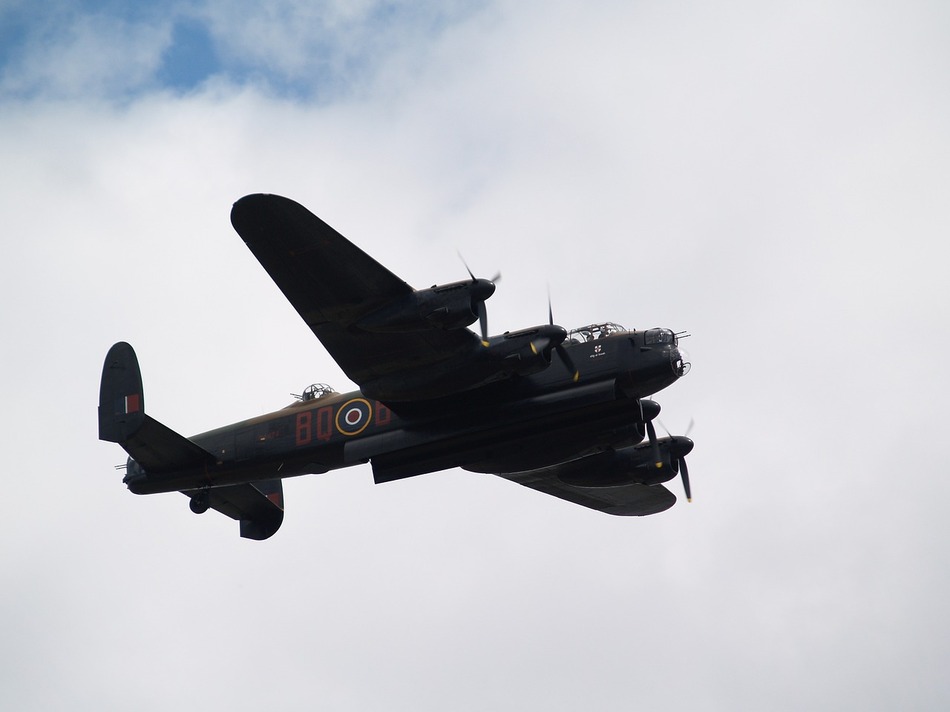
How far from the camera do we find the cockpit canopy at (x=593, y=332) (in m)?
24.7

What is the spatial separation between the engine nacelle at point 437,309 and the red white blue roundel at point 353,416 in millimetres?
3518

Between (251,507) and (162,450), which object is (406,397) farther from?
(251,507)

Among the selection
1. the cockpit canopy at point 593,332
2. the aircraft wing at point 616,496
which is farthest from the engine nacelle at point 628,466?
the cockpit canopy at point 593,332

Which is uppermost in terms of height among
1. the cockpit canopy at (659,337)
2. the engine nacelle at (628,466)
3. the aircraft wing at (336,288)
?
the aircraft wing at (336,288)

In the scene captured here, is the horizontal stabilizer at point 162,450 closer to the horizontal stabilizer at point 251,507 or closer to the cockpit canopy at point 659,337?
the horizontal stabilizer at point 251,507

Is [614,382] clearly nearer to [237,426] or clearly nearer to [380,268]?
[380,268]

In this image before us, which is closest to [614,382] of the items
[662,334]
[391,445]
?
[662,334]

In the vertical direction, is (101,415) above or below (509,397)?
above

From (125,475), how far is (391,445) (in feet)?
21.4

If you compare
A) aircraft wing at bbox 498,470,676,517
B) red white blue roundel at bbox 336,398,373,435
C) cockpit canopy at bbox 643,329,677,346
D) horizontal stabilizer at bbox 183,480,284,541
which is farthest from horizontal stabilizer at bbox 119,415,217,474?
cockpit canopy at bbox 643,329,677,346

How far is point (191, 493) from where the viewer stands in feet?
91.4

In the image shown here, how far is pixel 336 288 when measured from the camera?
2289 centimetres

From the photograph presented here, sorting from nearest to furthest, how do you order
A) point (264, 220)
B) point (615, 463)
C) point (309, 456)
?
1. point (264, 220)
2. point (309, 456)
3. point (615, 463)

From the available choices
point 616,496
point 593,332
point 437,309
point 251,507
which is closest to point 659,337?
point 593,332
